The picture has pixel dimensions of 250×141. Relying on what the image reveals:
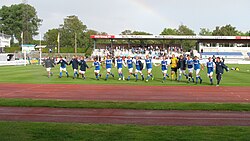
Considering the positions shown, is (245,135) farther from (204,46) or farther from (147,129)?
(204,46)

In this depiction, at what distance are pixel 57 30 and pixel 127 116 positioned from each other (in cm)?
10676

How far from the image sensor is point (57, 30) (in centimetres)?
11594

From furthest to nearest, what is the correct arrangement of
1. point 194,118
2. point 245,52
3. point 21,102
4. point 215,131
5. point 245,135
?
1. point 245,52
2. point 21,102
3. point 194,118
4. point 215,131
5. point 245,135

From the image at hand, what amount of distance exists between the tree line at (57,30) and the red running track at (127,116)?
91.0 meters

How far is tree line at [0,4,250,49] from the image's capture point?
373 feet

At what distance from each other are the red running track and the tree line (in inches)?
3582

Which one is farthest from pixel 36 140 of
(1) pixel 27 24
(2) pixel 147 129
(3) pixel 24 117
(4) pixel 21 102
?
(1) pixel 27 24

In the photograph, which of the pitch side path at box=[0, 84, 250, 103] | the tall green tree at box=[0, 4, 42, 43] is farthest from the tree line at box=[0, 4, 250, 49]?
the pitch side path at box=[0, 84, 250, 103]

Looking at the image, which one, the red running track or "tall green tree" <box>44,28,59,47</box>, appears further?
"tall green tree" <box>44,28,59,47</box>

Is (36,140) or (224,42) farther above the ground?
(224,42)

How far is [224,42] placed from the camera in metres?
85.4

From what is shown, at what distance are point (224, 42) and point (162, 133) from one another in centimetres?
8004

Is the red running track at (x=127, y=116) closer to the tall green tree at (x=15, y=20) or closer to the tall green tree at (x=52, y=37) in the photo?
the tall green tree at (x=52, y=37)

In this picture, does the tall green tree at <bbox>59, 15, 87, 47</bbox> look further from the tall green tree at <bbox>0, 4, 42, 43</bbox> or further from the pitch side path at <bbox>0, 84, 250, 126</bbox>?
the pitch side path at <bbox>0, 84, 250, 126</bbox>
